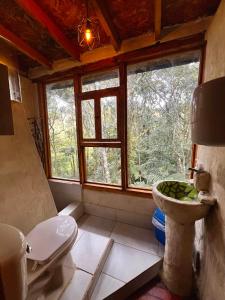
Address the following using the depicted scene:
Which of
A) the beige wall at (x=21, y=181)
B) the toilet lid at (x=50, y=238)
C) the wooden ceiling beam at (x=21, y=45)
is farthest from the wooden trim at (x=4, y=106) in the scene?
the wooden ceiling beam at (x=21, y=45)

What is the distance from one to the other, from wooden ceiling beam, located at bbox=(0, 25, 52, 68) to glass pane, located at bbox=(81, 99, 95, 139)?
0.73m

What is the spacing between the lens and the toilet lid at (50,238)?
109 cm

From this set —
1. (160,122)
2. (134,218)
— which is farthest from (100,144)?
(134,218)

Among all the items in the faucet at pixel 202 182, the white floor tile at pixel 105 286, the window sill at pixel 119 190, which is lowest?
the white floor tile at pixel 105 286

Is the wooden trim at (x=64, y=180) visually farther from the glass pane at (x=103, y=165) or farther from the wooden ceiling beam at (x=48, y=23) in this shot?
the wooden ceiling beam at (x=48, y=23)

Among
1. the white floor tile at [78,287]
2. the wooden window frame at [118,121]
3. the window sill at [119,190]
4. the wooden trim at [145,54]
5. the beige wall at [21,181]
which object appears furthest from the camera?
the window sill at [119,190]

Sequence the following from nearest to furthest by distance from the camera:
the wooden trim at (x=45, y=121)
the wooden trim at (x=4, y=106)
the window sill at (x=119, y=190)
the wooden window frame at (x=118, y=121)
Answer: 1. the wooden trim at (x=4, y=106)
2. the wooden window frame at (x=118, y=121)
3. the window sill at (x=119, y=190)
4. the wooden trim at (x=45, y=121)

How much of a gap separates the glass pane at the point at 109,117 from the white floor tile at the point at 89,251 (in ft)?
3.99

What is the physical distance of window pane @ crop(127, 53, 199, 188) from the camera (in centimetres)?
167

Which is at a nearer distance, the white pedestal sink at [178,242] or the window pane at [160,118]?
the white pedestal sink at [178,242]

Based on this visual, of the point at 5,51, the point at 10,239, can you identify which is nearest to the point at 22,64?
the point at 5,51

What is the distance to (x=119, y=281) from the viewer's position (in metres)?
1.32

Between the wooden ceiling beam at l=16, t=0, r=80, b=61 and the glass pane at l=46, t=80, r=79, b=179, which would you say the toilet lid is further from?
the wooden ceiling beam at l=16, t=0, r=80, b=61

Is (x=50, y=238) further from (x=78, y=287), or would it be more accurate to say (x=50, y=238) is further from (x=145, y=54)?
(x=145, y=54)
